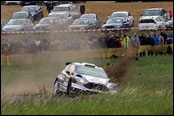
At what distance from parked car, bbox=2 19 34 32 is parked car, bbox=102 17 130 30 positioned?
4.55 meters

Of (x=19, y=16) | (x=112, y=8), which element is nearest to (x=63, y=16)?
(x=19, y=16)

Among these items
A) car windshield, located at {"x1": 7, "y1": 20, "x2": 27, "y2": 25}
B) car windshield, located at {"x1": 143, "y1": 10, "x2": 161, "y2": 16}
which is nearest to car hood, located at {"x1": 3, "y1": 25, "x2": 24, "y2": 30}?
car windshield, located at {"x1": 7, "y1": 20, "x2": 27, "y2": 25}

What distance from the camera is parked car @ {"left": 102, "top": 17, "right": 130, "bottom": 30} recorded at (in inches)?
1259

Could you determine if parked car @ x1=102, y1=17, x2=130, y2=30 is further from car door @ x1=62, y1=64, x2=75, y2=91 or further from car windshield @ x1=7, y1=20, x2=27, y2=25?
car door @ x1=62, y1=64, x2=75, y2=91

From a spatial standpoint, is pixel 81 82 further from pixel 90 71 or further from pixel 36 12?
pixel 36 12

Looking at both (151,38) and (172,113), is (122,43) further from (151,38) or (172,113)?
(172,113)

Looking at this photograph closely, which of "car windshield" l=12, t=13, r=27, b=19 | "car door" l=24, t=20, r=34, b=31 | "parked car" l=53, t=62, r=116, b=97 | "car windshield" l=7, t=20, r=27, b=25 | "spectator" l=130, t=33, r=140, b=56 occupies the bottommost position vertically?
"parked car" l=53, t=62, r=116, b=97

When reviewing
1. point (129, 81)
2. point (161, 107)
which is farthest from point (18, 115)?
point (129, 81)

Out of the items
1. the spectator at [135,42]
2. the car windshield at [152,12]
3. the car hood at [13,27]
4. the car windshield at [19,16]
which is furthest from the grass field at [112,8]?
the spectator at [135,42]

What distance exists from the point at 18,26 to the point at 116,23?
5.89 meters

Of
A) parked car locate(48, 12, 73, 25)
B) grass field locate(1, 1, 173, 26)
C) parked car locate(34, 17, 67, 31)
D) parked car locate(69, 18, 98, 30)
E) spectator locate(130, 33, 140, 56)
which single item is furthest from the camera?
grass field locate(1, 1, 173, 26)

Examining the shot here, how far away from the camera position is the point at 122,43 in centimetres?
2723

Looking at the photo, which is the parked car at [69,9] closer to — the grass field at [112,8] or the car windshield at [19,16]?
the grass field at [112,8]

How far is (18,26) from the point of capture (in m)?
31.5
